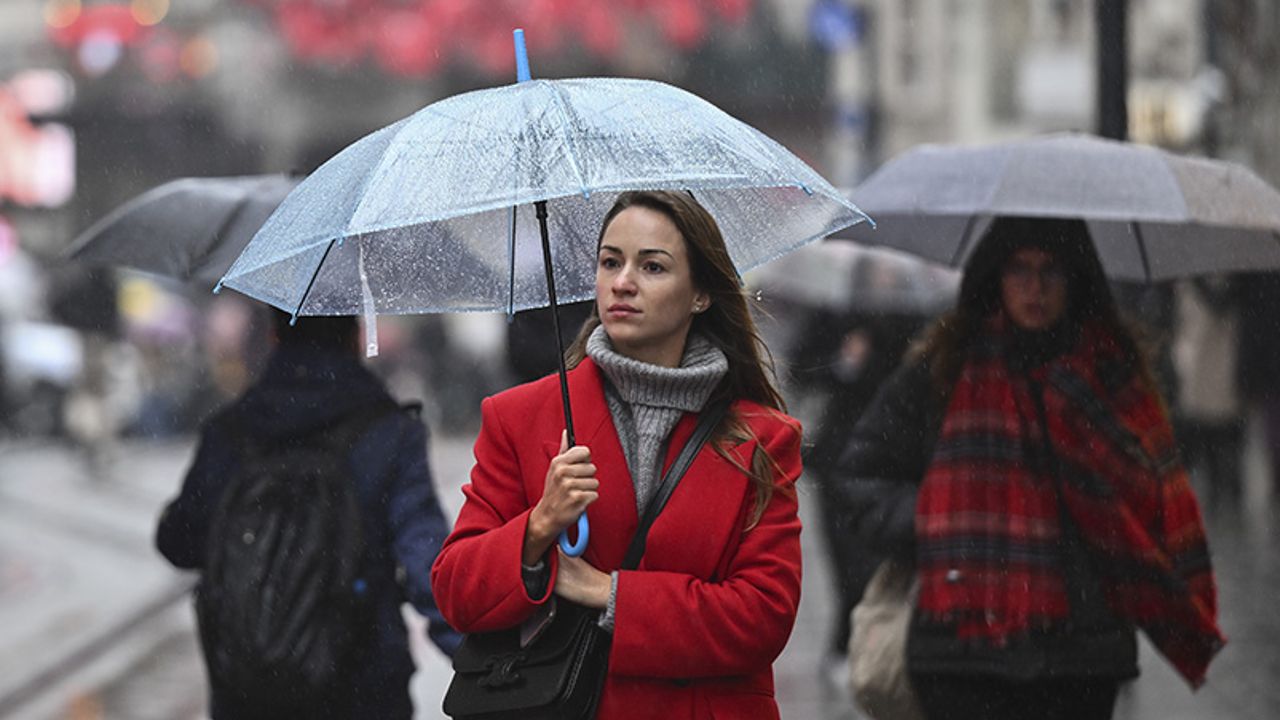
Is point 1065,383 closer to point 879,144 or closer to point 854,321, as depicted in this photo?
point 854,321

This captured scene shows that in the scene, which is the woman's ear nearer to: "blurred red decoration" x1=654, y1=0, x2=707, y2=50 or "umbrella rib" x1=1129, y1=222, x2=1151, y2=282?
"umbrella rib" x1=1129, y1=222, x2=1151, y2=282

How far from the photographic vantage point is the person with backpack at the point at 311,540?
4.58 meters

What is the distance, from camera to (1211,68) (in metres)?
27.4

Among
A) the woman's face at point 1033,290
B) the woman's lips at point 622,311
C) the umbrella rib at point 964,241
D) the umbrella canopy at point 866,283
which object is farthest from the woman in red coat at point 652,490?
the umbrella canopy at point 866,283

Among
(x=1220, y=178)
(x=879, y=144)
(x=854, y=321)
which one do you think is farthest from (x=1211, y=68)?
(x=1220, y=178)

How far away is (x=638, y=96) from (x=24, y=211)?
45.9 m

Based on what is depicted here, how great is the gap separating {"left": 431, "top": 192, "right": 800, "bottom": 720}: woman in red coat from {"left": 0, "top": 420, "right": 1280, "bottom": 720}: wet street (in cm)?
518

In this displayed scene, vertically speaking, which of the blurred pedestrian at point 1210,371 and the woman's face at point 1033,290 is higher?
the woman's face at point 1033,290

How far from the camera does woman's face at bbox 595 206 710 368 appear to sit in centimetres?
354

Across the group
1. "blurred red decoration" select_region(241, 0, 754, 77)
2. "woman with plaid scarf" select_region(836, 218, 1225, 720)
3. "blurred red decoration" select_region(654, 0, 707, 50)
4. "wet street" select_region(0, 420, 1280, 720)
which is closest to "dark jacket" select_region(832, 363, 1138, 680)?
"woman with plaid scarf" select_region(836, 218, 1225, 720)

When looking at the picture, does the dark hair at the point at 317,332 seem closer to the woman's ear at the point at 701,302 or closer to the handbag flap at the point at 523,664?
the woman's ear at the point at 701,302

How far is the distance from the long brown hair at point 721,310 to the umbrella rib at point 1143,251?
7.62 ft

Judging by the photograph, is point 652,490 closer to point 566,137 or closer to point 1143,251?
point 566,137

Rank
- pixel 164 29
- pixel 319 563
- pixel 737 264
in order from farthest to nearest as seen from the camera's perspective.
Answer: pixel 164 29, pixel 319 563, pixel 737 264
